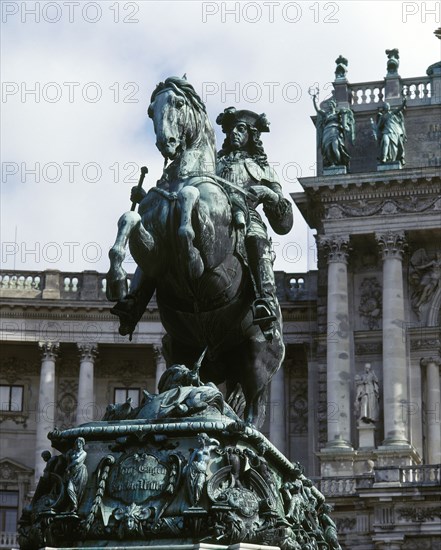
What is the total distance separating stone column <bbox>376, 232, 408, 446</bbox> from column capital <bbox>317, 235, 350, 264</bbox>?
1.31 meters

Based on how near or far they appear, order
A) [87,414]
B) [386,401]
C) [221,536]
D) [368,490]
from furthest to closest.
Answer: [87,414]
[386,401]
[368,490]
[221,536]

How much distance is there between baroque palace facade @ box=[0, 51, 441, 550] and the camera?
4741 cm

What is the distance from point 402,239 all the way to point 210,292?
43612mm

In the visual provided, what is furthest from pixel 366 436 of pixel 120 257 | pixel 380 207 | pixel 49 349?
pixel 120 257

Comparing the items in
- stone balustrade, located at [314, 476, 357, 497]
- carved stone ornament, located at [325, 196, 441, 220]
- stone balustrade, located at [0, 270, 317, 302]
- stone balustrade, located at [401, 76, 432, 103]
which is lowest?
stone balustrade, located at [314, 476, 357, 497]

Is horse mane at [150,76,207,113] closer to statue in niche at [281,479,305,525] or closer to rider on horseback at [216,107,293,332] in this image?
rider on horseback at [216,107,293,332]

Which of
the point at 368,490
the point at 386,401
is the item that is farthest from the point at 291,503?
the point at 386,401

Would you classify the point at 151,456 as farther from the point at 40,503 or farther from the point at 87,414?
the point at 87,414

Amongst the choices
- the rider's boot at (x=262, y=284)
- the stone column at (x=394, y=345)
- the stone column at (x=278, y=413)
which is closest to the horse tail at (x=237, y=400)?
the rider's boot at (x=262, y=284)

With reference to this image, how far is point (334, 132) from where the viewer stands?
5362cm

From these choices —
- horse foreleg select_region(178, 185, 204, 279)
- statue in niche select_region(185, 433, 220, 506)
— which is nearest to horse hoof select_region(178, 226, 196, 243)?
horse foreleg select_region(178, 185, 204, 279)

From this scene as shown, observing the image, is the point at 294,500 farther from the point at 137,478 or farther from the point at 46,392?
the point at 46,392

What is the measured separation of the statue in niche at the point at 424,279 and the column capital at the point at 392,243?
993 millimetres

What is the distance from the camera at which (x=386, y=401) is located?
50.7 meters
